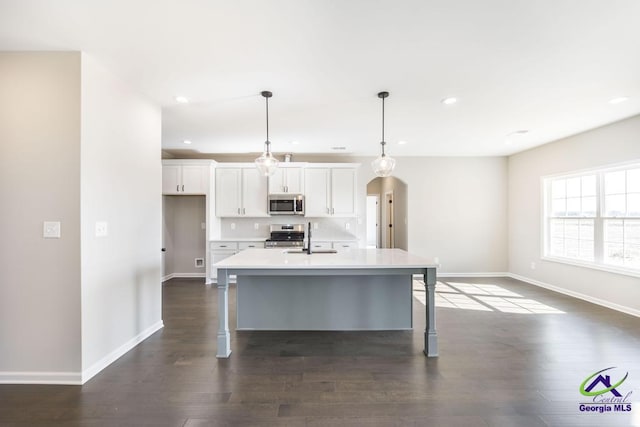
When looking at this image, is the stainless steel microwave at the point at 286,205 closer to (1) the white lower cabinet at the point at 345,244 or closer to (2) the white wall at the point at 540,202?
(1) the white lower cabinet at the point at 345,244

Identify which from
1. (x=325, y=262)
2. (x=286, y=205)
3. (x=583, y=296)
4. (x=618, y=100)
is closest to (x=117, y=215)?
(x=325, y=262)

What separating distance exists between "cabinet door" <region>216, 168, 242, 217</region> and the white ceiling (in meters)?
1.90

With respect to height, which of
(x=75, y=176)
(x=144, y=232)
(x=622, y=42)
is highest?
(x=622, y=42)

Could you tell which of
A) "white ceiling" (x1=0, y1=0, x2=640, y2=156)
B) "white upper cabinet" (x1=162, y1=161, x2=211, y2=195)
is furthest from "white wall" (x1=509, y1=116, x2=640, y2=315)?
"white upper cabinet" (x1=162, y1=161, x2=211, y2=195)

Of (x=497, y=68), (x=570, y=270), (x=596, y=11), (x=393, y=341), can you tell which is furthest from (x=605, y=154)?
(x=393, y=341)

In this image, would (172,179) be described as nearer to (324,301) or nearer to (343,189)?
(343,189)

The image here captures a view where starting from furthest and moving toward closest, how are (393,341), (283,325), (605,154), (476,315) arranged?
(605,154) → (476,315) → (283,325) → (393,341)

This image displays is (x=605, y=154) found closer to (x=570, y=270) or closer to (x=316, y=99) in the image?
(x=570, y=270)

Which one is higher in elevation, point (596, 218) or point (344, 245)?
point (596, 218)

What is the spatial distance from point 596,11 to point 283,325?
356cm

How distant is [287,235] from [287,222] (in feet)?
0.94

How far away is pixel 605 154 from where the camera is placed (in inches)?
159

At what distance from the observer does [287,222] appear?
6.02 m

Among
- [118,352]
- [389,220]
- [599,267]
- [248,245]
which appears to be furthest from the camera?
[389,220]
